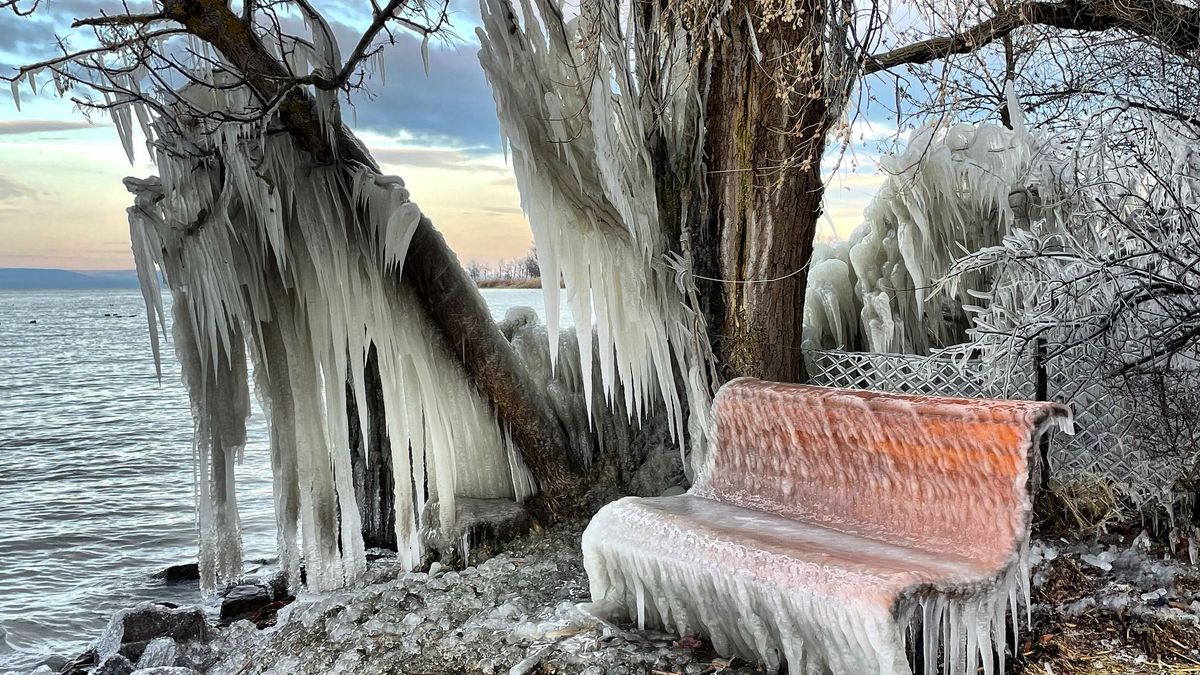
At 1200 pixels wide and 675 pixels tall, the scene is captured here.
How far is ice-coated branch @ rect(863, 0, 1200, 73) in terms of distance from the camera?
4863mm

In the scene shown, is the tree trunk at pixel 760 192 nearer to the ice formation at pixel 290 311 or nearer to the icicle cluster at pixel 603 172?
the icicle cluster at pixel 603 172

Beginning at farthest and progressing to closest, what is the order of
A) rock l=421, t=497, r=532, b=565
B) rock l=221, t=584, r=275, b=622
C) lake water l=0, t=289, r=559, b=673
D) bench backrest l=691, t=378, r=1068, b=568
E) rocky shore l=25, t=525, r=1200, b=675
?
lake water l=0, t=289, r=559, b=673
rock l=221, t=584, r=275, b=622
rock l=421, t=497, r=532, b=565
rocky shore l=25, t=525, r=1200, b=675
bench backrest l=691, t=378, r=1068, b=568

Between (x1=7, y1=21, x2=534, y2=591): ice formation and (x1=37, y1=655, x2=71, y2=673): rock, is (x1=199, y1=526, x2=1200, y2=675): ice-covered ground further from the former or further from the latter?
(x1=37, y1=655, x2=71, y2=673): rock

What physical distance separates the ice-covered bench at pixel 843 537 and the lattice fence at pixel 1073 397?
99 cm

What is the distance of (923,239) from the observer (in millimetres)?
5332

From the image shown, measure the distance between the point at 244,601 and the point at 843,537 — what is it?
14.8 ft

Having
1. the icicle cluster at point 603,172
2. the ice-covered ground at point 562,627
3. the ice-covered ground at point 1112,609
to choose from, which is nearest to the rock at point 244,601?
the ice-covered ground at point 562,627

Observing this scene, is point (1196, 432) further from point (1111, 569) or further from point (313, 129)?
point (313, 129)

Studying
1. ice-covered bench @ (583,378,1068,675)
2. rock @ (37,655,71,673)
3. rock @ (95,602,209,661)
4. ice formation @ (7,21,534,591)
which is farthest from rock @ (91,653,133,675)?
ice-covered bench @ (583,378,1068,675)

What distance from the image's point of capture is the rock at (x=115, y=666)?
4.80 meters

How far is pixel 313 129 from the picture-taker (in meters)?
4.41

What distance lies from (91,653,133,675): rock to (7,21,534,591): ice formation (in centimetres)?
66

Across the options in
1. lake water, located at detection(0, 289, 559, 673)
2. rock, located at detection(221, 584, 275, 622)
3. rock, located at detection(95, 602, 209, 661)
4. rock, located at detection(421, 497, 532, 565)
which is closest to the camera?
rock, located at detection(421, 497, 532, 565)

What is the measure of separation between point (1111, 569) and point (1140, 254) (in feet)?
4.72
